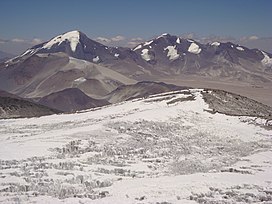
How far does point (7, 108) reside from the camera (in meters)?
77.6

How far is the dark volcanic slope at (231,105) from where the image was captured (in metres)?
Result: 47.8

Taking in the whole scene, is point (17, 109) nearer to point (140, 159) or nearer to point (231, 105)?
point (231, 105)

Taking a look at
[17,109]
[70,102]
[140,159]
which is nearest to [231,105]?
[140,159]

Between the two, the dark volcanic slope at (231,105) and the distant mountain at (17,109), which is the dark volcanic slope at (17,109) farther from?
the dark volcanic slope at (231,105)

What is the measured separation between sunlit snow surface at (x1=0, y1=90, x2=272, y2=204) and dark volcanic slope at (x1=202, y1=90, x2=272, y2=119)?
370cm

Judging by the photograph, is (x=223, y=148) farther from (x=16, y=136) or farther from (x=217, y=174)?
(x=16, y=136)

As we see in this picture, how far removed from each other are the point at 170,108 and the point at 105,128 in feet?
36.9

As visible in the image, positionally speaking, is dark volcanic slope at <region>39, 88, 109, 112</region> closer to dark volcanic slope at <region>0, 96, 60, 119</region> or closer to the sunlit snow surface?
dark volcanic slope at <region>0, 96, 60, 119</region>

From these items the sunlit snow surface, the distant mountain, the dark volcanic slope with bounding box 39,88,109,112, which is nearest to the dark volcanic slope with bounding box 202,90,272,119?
the sunlit snow surface

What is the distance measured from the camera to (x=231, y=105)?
50.4 m

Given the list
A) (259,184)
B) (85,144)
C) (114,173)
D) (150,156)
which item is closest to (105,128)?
(85,144)

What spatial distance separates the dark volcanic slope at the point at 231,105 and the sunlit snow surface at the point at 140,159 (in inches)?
146

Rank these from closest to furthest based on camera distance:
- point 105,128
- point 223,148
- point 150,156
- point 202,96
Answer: point 150,156 < point 223,148 < point 105,128 < point 202,96

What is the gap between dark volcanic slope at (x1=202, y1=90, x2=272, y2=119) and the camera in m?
47.8
